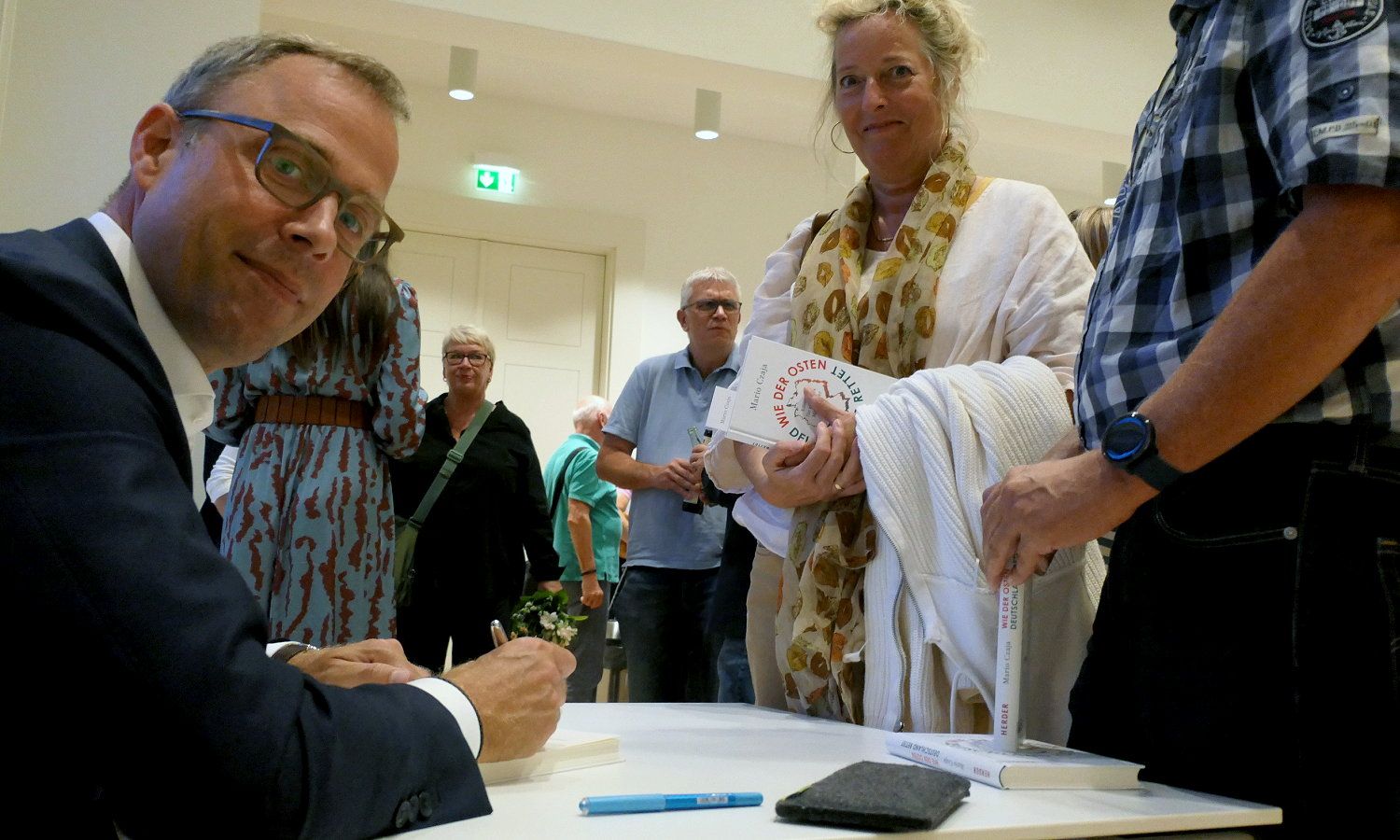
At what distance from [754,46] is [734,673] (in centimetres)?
328

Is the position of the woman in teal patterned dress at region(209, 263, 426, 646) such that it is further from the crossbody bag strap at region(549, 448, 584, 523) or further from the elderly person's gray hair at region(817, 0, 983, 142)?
the crossbody bag strap at region(549, 448, 584, 523)

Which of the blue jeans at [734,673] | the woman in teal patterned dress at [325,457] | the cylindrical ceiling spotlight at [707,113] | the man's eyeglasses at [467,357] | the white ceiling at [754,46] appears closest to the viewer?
the woman in teal patterned dress at [325,457]

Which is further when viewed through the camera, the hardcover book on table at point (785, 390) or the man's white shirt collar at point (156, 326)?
the hardcover book on table at point (785, 390)

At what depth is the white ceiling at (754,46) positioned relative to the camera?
4.69m

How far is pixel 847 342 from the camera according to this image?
169 cm

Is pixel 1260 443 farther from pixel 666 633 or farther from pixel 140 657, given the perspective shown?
pixel 666 633

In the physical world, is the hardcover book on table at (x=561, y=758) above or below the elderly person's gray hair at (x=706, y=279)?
below

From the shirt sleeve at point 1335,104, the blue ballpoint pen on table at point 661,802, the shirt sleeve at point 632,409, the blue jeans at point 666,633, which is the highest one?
the shirt sleeve at point 1335,104

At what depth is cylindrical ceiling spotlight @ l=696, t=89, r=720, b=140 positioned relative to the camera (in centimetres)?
593

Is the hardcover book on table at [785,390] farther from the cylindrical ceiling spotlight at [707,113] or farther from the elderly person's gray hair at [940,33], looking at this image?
the cylindrical ceiling spotlight at [707,113]

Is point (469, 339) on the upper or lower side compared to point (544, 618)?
upper

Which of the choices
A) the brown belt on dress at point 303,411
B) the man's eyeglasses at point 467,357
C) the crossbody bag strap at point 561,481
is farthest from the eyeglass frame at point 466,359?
the brown belt on dress at point 303,411

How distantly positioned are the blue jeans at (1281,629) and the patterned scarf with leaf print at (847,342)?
481 millimetres

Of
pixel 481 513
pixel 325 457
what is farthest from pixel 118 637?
pixel 481 513
